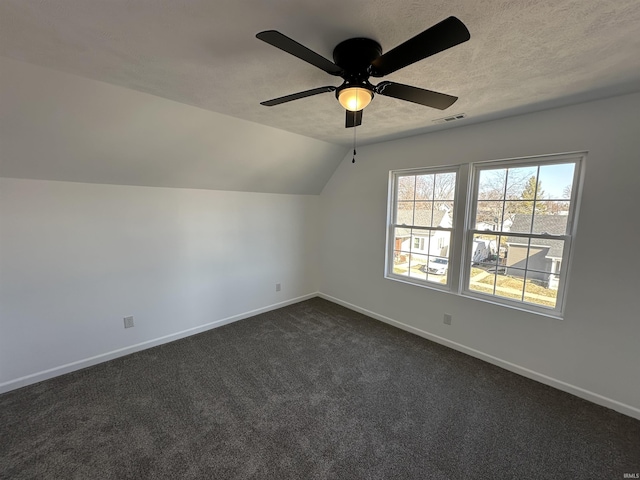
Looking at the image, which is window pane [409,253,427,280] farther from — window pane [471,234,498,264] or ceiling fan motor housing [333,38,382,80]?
ceiling fan motor housing [333,38,382,80]

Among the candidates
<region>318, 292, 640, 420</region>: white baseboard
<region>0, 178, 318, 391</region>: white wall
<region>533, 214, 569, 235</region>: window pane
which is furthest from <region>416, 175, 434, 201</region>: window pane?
<region>0, 178, 318, 391</region>: white wall

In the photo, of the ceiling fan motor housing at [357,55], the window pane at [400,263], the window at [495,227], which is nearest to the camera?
the ceiling fan motor housing at [357,55]

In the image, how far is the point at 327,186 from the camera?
4.30 meters

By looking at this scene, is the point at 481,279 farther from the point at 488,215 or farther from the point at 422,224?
the point at 422,224

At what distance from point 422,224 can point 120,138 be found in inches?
128

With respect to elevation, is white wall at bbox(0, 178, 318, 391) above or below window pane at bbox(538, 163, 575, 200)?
below

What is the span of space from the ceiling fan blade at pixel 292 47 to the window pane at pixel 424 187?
225cm

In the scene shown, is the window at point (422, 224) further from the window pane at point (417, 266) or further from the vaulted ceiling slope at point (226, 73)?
the vaulted ceiling slope at point (226, 73)

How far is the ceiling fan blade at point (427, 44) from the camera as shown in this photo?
0.94m

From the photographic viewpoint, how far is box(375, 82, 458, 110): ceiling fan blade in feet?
4.56

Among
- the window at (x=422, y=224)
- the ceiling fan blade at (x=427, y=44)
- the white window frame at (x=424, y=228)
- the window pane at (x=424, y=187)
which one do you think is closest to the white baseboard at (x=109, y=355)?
the white window frame at (x=424, y=228)

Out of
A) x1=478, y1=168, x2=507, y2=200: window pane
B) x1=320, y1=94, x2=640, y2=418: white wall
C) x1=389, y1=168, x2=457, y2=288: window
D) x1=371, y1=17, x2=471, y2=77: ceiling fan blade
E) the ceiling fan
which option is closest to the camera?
x1=371, y1=17, x2=471, y2=77: ceiling fan blade

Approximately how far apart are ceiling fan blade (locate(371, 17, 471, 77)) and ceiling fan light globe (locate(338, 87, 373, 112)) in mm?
121

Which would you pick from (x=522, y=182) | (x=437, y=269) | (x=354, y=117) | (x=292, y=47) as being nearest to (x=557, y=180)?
(x=522, y=182)
